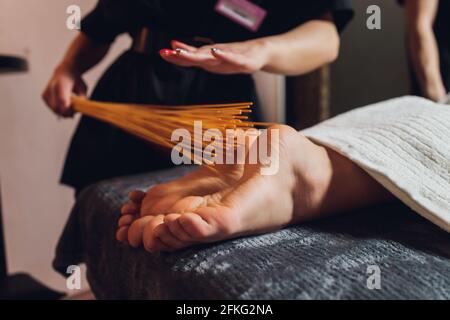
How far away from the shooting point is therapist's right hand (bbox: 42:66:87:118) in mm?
876

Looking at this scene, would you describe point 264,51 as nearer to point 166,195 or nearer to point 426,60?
point 166,195

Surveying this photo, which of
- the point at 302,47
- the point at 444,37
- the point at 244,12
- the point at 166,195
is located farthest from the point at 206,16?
the point at 444,37

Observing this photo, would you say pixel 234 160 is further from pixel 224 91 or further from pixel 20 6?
pixel 20 6

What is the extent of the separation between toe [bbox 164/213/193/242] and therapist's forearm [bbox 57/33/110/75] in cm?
60

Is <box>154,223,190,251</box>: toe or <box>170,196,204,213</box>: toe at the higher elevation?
<box>170,196,204,213</box>: toe

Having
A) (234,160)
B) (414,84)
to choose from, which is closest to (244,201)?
(234,160)

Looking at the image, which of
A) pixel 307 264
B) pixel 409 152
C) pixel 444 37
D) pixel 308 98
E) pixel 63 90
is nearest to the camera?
pixel 307 264

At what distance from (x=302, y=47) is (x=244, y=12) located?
12cm

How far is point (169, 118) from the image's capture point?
60 centimetres

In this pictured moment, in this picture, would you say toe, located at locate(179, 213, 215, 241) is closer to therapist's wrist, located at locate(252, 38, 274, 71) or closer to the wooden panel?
therapist's wrist, located at locate(252, 38, 274, 71)

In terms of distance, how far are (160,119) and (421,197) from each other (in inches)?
14.1

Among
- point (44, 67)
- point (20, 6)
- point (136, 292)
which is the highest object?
point (20, 6)

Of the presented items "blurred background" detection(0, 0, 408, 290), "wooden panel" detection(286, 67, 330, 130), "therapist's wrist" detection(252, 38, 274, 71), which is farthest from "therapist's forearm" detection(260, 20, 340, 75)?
"wooden panel" detection(286, 67, 330, 130)

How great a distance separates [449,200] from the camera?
471 millimetres
